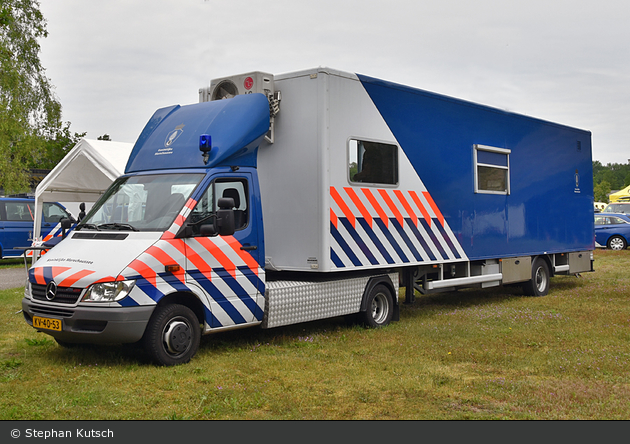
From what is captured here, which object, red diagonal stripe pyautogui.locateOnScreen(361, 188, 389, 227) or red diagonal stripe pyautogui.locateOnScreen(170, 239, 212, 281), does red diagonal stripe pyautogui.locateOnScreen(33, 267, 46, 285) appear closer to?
red diagonal stripe pyautogui.locateOnScreen(170, 239, 212, 281)

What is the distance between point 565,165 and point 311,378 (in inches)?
381

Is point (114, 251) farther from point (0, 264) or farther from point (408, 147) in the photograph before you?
point (0, 264)

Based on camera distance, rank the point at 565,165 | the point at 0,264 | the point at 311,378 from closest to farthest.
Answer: the point at 311,378
the point at 565,165
the point at 0,264

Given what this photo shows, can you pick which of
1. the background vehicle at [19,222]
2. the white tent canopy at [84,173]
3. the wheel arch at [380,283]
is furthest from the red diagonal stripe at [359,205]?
the background vehicle at [19,222]

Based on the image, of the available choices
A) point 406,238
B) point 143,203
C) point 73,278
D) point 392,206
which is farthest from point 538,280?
point 73,278

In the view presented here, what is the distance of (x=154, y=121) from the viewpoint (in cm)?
884

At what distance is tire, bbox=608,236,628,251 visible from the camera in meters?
26.4

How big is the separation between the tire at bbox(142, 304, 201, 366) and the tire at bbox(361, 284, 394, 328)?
304 cm

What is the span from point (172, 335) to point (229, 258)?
1.17 meters

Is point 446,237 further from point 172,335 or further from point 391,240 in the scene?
point 172,335

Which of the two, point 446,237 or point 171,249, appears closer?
point 171,249

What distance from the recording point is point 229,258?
778 centimetres

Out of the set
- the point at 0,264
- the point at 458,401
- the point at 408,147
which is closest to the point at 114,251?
the point at 458,401

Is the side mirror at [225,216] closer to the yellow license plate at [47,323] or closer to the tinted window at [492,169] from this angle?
the yellow license plate at [47,323]
